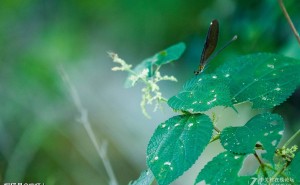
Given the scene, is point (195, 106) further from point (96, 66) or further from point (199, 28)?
point (96, 66)

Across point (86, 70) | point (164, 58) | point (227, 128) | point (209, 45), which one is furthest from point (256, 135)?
point (86, 70)

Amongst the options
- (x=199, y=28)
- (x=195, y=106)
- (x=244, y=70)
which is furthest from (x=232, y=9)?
(x=195, y=106)

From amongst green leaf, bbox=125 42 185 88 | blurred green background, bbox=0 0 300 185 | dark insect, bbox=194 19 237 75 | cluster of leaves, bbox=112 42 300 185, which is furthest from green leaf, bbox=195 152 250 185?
blurred green background, bbox=0 0 300 185

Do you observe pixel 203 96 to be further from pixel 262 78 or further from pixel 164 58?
pixel 164 58

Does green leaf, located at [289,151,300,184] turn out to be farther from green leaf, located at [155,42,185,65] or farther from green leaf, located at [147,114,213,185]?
green leaf, located at [155,42,185,65]

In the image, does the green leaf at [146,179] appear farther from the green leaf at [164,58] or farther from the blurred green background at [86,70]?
the blurred green background at [86,70]

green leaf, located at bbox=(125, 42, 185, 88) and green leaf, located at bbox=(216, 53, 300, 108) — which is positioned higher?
green leaf, located at bbox=(125, 42, 185, 88)

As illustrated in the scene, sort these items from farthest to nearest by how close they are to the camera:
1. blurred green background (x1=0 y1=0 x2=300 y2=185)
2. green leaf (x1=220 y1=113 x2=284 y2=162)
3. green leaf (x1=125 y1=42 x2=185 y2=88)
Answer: blurred green background (x1=0 y1=0 x2=300 y2=185)
green leaf (x1=125 y1=42 x2=185 y2=88)
green leaf (x1=220 y1=113 x2=284 y2=162)
